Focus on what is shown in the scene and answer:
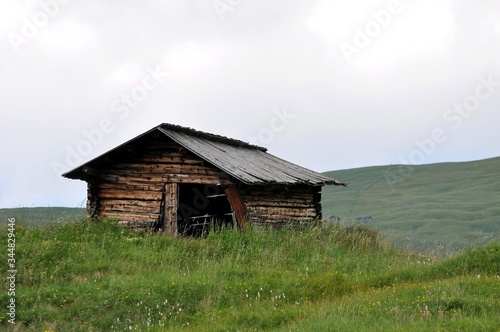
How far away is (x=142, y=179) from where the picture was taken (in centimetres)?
1772

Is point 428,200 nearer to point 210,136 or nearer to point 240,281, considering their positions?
point 210,136

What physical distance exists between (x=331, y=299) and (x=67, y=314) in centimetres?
465

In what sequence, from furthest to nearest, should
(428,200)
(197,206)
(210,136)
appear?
(428,200)
(210,136)
(197,206)

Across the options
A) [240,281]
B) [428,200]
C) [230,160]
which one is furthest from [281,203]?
[428,200]

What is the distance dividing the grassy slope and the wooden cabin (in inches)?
66.2

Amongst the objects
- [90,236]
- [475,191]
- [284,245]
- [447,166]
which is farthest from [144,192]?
[447,166]

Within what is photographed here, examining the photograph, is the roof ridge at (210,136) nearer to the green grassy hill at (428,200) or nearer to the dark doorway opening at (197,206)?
the dark doorway opening at (197,206)

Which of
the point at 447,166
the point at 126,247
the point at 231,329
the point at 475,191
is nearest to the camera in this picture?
the point at 231,329

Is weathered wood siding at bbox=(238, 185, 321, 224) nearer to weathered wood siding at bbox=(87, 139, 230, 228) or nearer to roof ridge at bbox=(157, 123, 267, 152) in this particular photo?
weathered wood siding at bbox=(87, 139, 230, 228)

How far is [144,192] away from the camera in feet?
58.0

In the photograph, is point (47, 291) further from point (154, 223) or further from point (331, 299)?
point (154, 223)

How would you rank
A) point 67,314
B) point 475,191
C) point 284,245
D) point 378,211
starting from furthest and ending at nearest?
point 475,191, point 378,211, point 284,245, point 67,314

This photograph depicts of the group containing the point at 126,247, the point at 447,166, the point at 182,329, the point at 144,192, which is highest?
the point at 447,166

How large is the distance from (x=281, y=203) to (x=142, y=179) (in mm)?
4548
